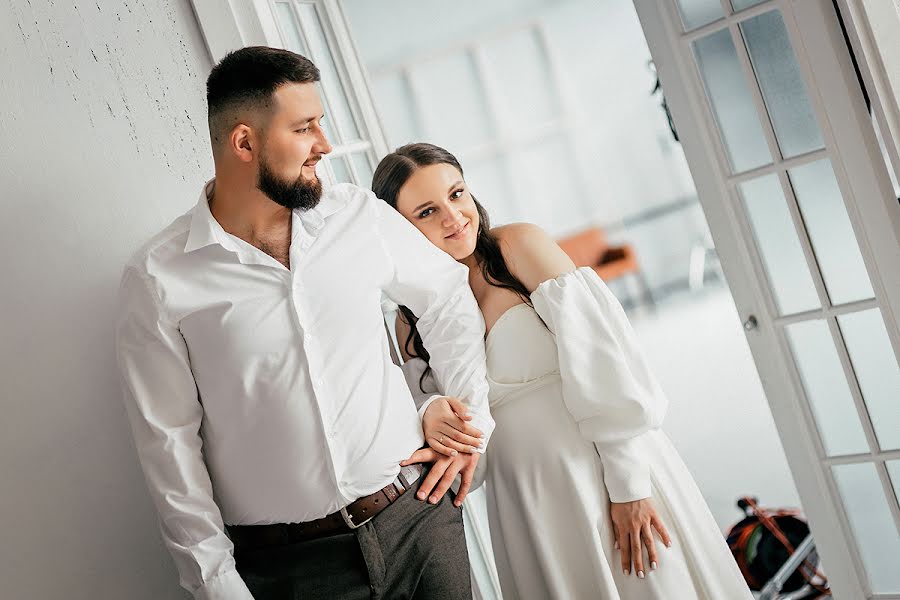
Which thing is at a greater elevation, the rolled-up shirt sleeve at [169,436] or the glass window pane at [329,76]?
the glass window pane at [329,76]

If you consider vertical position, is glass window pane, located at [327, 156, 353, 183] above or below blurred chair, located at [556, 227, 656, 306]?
above

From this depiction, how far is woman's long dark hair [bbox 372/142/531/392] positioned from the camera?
2.21m

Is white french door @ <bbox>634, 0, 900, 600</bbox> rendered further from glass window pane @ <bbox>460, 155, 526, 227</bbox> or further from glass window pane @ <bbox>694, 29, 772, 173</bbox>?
glass window pane @ <bbox>460, 155, 526, 227</bbox>

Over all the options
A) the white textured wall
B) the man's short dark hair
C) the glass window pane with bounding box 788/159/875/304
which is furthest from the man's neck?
the glass window pane with bounding box 788/159/875/304

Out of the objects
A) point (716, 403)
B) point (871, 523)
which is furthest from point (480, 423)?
point (716, 403)

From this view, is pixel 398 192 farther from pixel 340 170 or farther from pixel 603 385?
pixel 603 385

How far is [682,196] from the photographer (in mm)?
8523

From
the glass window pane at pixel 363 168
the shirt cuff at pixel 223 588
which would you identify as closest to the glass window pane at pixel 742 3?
the glass window pane at pixel 363 168

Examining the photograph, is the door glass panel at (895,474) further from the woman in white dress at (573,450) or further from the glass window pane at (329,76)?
the glass window pane at (329,76)

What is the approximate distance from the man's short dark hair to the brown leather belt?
81 cm

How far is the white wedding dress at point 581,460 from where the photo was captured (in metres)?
1.98

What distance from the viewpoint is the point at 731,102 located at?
8.98ft

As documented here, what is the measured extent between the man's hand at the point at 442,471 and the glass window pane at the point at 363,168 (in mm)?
1101

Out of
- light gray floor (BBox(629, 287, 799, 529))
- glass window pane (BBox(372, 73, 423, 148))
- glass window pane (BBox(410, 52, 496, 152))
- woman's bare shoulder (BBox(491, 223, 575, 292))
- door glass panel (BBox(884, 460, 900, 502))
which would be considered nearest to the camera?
woman's bare shoulder (BBox(491, 223, 575, 292))
